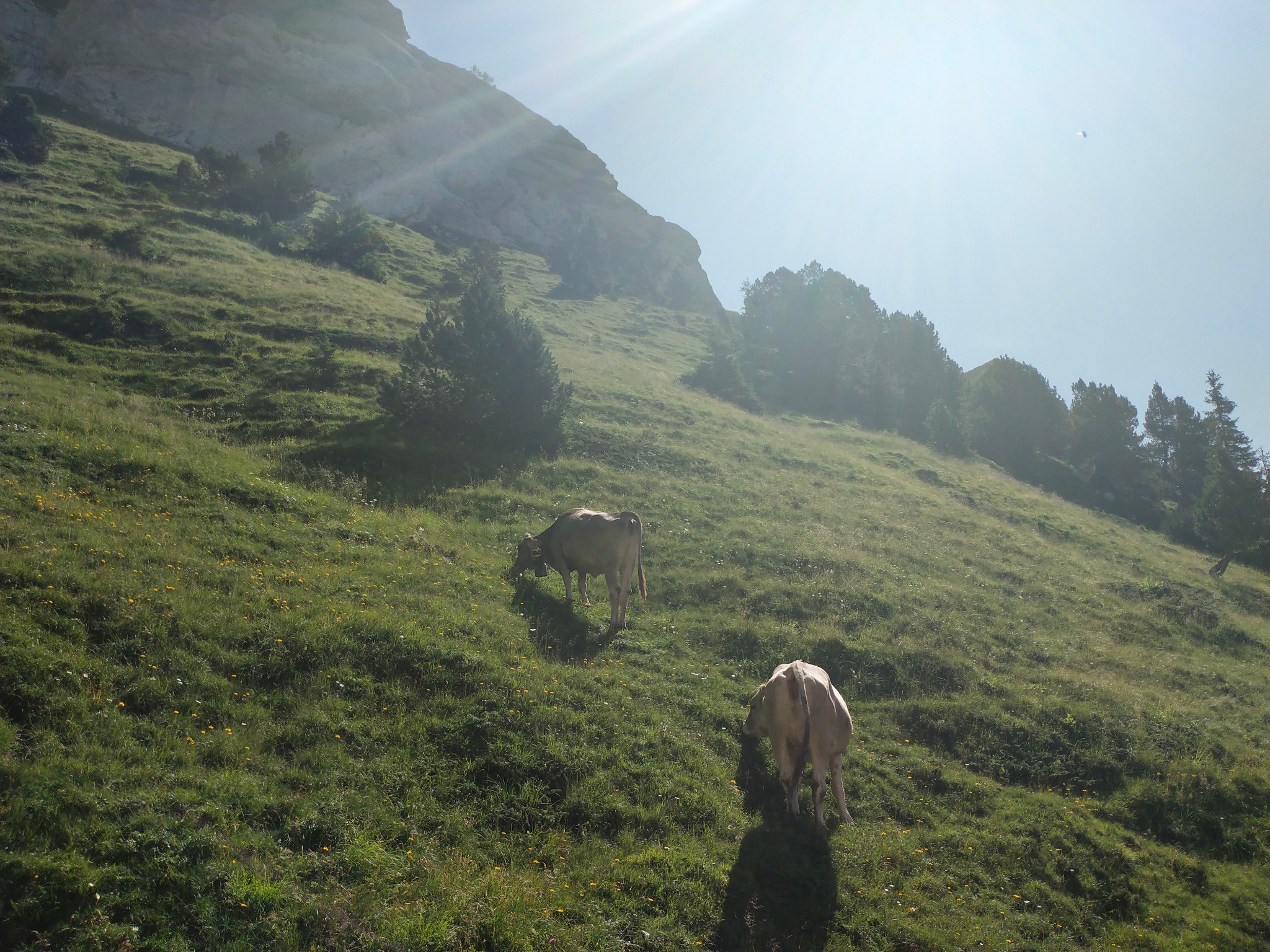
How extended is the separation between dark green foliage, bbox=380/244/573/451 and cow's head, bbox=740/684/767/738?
16.5m

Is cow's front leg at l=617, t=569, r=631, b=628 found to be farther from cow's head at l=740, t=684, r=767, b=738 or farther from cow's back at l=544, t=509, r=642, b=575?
cow's head at l=740, t=684, r=767, b=738

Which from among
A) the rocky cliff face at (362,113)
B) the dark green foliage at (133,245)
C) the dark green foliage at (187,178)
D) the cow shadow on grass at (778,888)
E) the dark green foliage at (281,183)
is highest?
the rocky cliff face at (362,113)

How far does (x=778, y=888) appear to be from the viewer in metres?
8.03

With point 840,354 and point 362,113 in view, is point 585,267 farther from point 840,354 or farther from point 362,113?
point 362,113

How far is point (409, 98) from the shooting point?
113 metres

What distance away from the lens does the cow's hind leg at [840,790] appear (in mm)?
9633

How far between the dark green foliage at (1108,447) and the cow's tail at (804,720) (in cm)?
5588

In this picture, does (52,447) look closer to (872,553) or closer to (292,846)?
(292,846)

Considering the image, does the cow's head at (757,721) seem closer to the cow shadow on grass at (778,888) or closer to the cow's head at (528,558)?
the cow shadow on grass at (778,888)

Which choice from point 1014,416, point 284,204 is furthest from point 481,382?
point 1014,416

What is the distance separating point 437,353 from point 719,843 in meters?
21.0

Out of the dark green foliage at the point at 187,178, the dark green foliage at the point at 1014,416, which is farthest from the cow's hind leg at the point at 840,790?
the dark green foliage at the point at 187,178

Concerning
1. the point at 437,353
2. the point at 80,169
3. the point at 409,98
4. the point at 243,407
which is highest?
the point at 409,98

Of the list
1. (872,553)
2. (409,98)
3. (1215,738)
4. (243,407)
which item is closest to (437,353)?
(243,407)
